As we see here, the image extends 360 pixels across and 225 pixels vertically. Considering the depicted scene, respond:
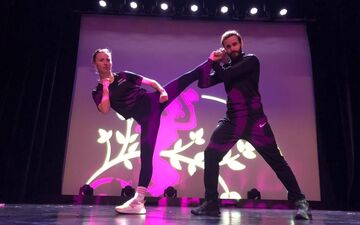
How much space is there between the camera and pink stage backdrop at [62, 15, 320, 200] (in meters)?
4.61

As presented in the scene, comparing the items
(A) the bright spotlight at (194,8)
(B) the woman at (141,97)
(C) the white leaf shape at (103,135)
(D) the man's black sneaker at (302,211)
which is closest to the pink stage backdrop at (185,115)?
(C) the white leaf shape at (103,135)

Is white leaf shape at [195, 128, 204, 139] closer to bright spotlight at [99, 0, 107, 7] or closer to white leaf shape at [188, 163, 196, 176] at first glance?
white leaf shape at [188, 163, 196, 176]

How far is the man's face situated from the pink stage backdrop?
7.14ft

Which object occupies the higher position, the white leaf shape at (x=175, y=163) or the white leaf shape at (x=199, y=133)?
the white leaf shape at (x=199, y=133)

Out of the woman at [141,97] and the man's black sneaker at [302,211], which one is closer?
the man's black sneaker at [302,211]

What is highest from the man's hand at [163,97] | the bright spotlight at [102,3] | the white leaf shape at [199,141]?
the bright spotlight at [102,3]

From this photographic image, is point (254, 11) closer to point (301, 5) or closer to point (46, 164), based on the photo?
point (301, 5)

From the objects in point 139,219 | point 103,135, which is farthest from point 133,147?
point 139,219

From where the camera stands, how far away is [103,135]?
4.73m

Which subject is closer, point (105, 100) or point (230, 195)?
point (105, 100)

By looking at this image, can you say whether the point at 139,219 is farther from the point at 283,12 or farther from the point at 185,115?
the point at 283,12

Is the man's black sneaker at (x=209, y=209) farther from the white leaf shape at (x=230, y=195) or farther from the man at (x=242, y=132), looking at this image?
the white leaf shape at (x=230, y=195)

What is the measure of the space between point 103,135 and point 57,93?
0.87m

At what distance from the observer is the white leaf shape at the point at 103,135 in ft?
15.5
